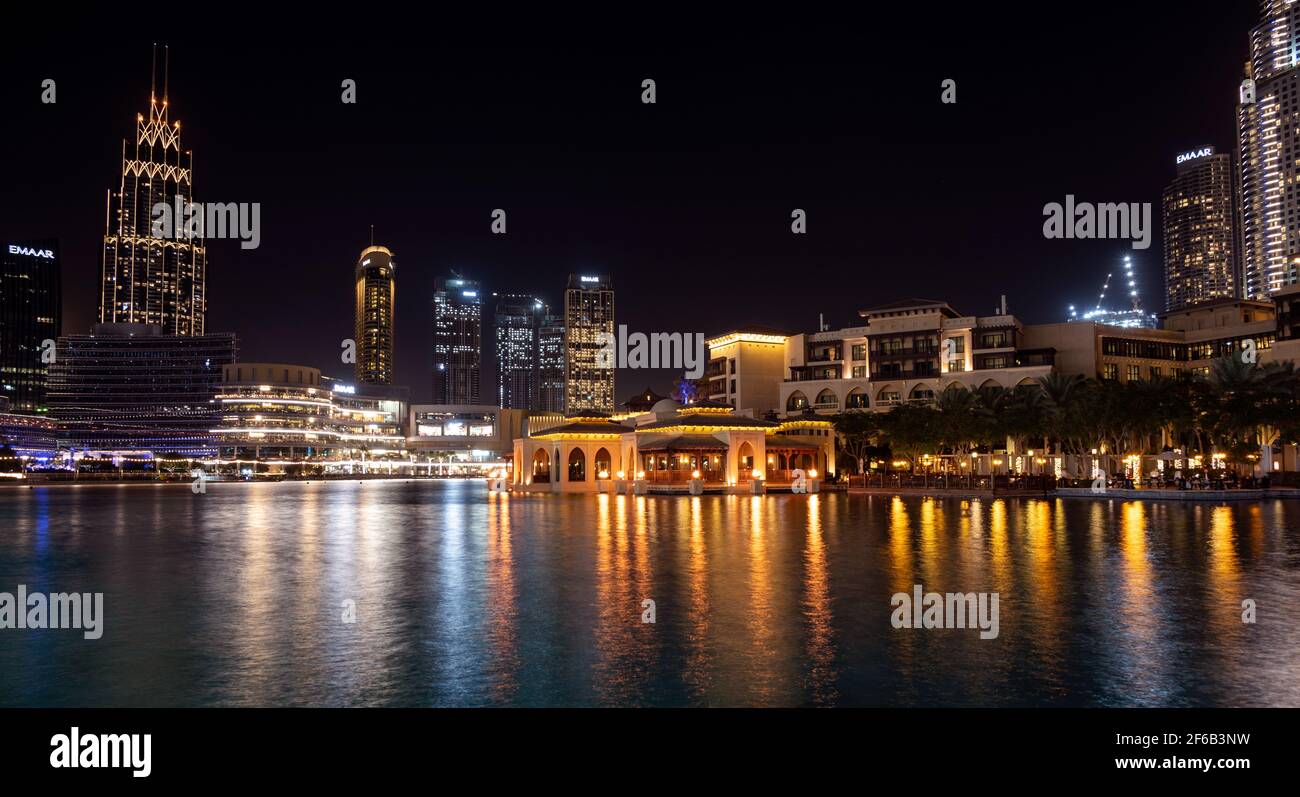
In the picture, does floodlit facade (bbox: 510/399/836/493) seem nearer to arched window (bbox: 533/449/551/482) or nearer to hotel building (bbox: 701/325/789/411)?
arched window (bbox: 533/449/551/482)

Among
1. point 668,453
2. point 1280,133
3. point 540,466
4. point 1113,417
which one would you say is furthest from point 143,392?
point 1280,133

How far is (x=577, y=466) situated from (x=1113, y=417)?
42924 mm

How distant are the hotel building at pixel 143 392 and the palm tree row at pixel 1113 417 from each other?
531 ft

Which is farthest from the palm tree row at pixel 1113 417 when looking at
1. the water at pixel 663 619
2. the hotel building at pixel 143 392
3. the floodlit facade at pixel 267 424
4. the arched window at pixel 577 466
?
the hotel building at pixel 143 392

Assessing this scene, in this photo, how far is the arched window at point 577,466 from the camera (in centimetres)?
7744

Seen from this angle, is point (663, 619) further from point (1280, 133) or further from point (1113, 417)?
point (1280, 133)

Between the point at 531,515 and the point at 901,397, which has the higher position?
the point at 901,397

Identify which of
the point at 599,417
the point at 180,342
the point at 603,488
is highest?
the point at 180,342

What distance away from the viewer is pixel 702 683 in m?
12.1

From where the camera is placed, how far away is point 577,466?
77875 mm
